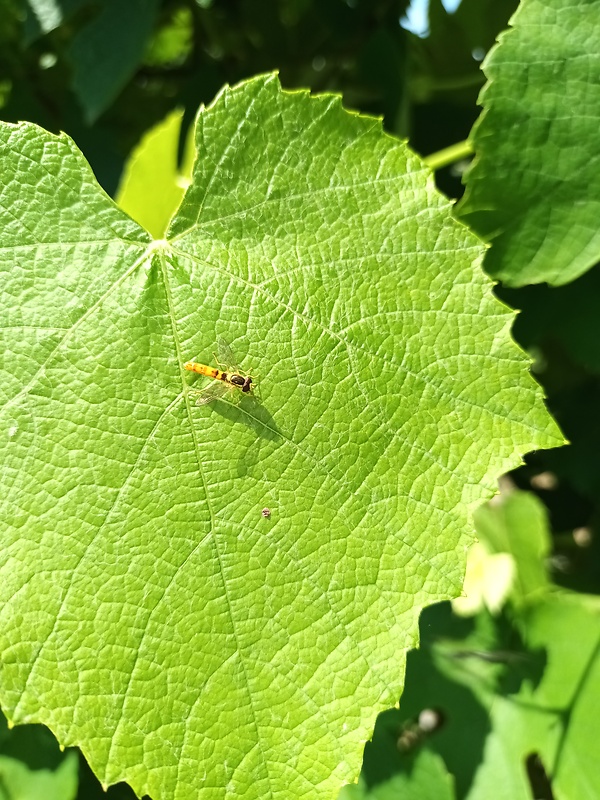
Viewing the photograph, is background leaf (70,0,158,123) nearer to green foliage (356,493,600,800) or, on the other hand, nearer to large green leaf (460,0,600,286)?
large green leaf (460,0,600,286)

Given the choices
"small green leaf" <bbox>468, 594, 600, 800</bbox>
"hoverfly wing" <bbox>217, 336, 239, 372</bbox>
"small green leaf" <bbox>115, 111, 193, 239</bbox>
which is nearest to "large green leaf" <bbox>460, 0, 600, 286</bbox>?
"hoverfly wing" <bbox>217, 336, 239, 372</bbox>

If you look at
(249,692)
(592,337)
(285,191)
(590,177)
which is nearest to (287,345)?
(285,191)

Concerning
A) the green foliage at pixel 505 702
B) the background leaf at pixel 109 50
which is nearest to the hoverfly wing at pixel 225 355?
the background leaf at pixel 109 50

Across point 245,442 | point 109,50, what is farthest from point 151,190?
point 245,442

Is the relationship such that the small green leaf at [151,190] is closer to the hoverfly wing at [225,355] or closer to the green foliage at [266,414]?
the green foliage at [266,414]

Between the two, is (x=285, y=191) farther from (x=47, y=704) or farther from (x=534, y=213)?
(x=47, y=704)

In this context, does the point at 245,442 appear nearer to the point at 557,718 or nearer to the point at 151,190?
the point at 151,190
